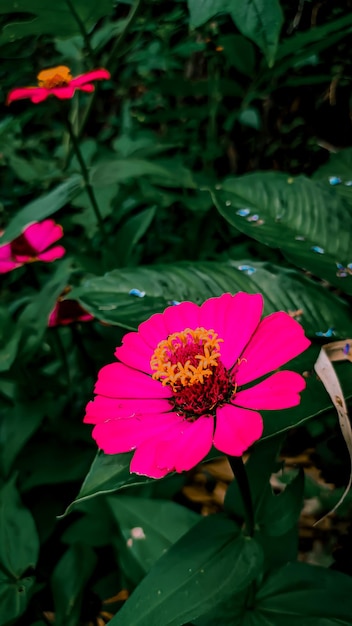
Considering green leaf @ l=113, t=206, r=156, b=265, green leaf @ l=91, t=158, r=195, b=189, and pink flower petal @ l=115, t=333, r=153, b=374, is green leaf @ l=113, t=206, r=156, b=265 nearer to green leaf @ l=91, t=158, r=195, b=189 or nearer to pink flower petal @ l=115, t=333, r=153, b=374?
green leaf @ l=91, t=158, r=195, b=189

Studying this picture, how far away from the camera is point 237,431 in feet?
A: 1.40

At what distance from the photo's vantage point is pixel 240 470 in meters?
0.50

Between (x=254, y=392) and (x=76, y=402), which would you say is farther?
(x=76, y=402)

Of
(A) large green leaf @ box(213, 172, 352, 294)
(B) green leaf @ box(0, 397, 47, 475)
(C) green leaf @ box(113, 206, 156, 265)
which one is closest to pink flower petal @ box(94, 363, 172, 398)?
(A) large green leaf @ box(213, 172, 352, 294)

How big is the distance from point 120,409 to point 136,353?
0.24 ft

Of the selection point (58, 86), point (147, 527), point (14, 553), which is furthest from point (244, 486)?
point (58, 86)

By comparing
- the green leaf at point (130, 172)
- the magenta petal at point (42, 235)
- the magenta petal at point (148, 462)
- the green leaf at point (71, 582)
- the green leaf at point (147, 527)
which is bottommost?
the green leaf at point (71, 582)

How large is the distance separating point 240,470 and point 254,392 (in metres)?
0.08

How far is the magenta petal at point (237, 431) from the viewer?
0.41 meters

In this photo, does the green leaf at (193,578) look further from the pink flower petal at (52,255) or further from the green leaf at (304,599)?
the pink flower petal at (52,255)

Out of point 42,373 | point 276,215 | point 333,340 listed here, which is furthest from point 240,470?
point 42,373

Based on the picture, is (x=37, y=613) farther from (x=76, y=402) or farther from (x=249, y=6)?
(x=249, y=6)

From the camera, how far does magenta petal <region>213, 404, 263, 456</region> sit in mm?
406

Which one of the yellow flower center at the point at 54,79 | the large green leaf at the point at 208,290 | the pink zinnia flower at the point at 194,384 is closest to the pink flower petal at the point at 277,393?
the pink zinnia flower at the point at 194,384
